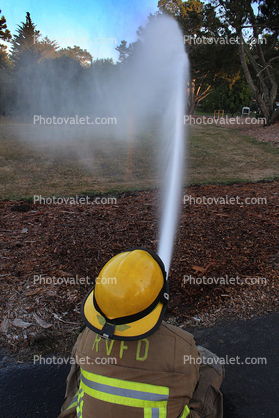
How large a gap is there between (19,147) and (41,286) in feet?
38.3

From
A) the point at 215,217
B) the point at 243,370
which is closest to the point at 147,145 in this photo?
the point at 215,217

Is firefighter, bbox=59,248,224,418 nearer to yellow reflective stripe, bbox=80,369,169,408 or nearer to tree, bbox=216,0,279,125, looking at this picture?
yellow reflective stripe, bbox=80,369,169,408

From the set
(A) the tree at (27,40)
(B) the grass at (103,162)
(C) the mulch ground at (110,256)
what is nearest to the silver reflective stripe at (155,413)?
→ (C) the mulch ground at (110,256)

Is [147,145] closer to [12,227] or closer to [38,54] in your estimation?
[12,227]

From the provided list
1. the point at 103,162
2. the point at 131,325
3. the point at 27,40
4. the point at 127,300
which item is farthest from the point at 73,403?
the point at 27,40

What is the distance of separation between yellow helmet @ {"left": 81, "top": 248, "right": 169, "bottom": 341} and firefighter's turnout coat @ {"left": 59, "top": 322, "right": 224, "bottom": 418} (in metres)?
0.10

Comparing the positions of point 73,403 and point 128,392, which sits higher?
point 128,392

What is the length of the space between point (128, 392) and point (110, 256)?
2875mm

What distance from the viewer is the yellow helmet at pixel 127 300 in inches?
67.1

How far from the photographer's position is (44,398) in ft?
8.25

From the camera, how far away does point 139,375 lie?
1637mm

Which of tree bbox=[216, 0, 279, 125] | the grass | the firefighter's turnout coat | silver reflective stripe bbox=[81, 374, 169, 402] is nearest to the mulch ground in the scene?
the firefighter's turnout coat

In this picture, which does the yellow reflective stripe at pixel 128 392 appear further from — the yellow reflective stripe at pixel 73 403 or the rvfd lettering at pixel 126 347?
the yellow reflective stripe at pixel 73 403

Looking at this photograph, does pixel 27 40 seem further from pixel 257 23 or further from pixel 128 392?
pixel 128 392
